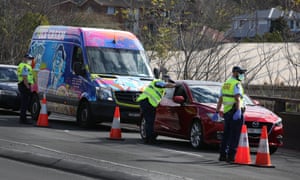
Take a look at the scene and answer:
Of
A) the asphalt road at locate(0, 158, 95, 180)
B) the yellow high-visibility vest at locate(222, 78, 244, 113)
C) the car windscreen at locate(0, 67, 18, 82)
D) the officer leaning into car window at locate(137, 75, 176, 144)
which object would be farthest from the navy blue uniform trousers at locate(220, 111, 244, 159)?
the car windscreen at locate(0, 67, 18, 82)

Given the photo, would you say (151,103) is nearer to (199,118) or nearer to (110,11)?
(199,118)

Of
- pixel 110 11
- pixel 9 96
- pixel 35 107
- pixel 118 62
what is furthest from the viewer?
pixel 110 11

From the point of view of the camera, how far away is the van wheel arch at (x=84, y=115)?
69.8 ft

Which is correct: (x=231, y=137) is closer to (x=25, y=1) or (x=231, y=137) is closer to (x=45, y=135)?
(x=45, y=135)

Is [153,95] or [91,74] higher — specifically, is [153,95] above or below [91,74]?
below

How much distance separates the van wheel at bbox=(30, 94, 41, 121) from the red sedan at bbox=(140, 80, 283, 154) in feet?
17.7

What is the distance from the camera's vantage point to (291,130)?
1995 centimetres

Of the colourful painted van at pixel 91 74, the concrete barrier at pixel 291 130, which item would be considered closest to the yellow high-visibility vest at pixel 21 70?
the colourful painted van at pixel 91 74

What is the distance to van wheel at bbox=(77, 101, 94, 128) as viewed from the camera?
69.8 ft

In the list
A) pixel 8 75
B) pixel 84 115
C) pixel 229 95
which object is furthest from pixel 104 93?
pixel 229 95

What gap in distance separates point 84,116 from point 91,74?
1.12 metres

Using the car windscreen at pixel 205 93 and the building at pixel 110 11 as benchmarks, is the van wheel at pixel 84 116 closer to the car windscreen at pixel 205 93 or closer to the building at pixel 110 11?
the car windscreen at pixel 205 93

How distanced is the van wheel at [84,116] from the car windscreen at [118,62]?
0.95 metres

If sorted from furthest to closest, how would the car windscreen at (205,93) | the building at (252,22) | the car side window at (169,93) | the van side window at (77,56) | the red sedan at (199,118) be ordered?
the building at (252,22), the van side window at (77,56), the car side window at (169,93), the car windscreen at (205,93), the red sedan at (199,118)
